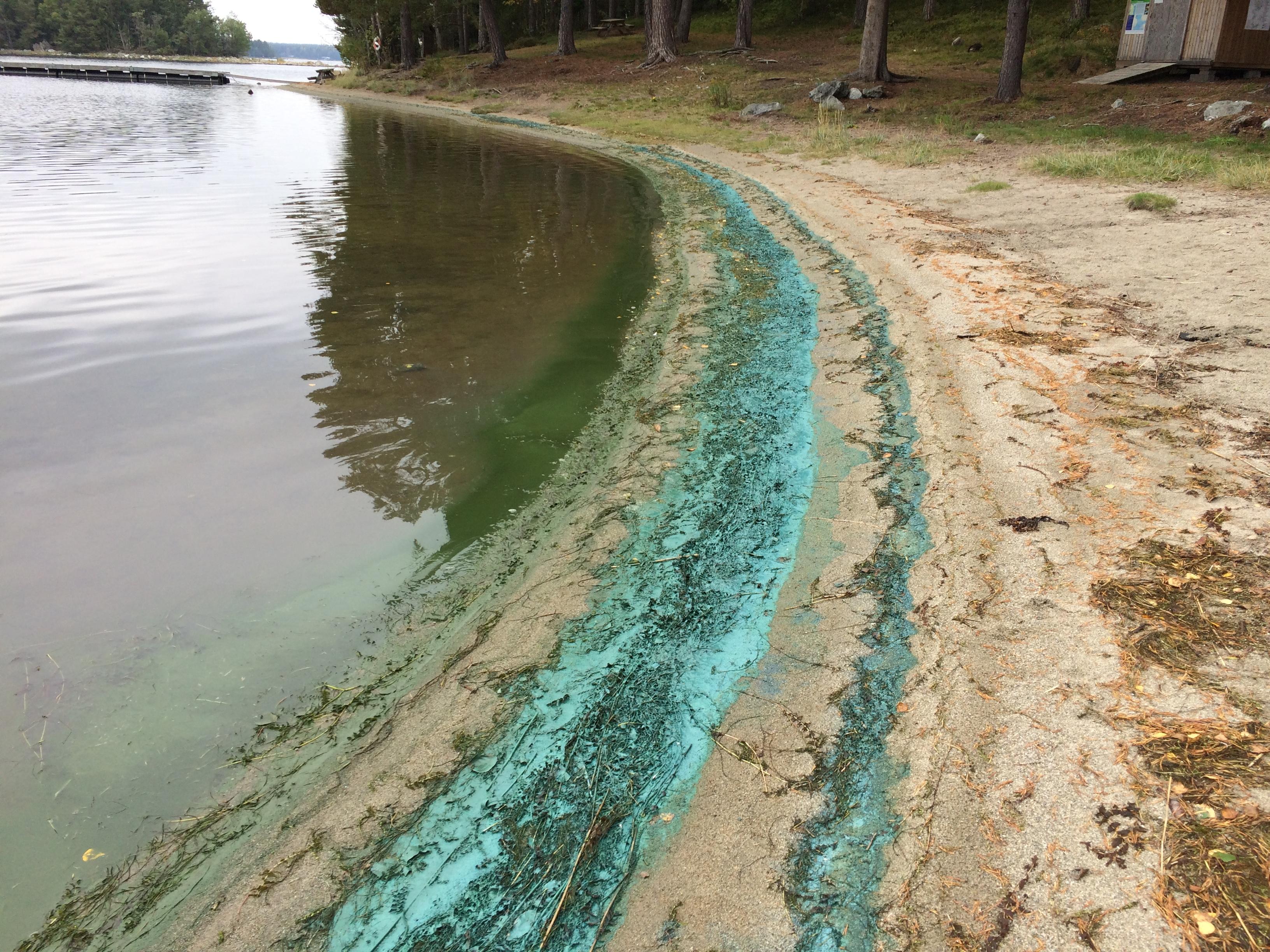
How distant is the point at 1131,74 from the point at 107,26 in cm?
14086

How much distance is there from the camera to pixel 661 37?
34156 millimetres

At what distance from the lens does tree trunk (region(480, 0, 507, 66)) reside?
4050 centimetres

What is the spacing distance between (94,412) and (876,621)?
250 inches

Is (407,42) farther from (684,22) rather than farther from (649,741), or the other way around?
(649,741)

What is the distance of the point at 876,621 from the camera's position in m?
3.86

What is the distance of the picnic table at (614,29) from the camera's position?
46094 mm

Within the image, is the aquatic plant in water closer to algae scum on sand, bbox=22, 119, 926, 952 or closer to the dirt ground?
algae scum on sand, bbox=22, 119, 926, 952

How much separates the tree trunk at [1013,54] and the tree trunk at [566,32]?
25578 millimetres

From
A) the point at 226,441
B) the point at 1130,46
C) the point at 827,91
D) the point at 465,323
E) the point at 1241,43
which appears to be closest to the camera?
the point at 226,441

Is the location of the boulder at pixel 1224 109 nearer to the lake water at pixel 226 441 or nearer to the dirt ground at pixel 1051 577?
the dirt ground at pixel 1051 577

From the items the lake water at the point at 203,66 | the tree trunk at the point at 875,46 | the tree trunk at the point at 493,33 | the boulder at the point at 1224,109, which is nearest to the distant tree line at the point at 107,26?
the lake water at the point at 203,66

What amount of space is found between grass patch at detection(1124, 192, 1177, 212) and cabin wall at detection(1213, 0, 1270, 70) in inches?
547

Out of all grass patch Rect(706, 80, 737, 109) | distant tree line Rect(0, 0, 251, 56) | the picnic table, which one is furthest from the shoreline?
distant tree line Rect(0, 0, 251, 56)

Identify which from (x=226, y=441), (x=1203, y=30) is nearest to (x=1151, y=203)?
(x=226, y=441)
